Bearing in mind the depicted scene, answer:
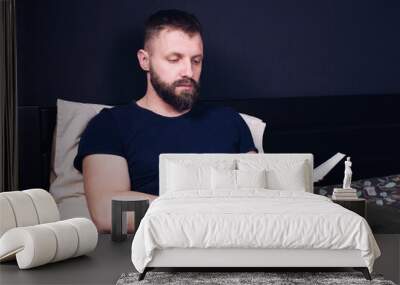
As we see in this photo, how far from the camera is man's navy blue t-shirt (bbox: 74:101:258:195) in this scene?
6809 millimetres

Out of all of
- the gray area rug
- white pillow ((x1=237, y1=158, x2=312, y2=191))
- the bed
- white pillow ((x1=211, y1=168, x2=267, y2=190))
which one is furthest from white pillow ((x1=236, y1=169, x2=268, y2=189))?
the gray area rug

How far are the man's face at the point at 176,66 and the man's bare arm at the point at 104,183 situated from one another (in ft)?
2.53

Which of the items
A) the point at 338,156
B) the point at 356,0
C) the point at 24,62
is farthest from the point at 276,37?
the point at 24,62

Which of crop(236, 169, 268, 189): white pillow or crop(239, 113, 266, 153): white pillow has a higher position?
crop(239, 113, 266, 153): white pillow

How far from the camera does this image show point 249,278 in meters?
4.83

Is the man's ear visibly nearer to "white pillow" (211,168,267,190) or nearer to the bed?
"white pillow" (211,168,267,190)

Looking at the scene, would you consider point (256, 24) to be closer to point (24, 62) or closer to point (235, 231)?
point (24, 62)

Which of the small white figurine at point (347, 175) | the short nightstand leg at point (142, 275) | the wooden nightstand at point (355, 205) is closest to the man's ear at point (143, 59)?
the small white figurine at point (347, 175)

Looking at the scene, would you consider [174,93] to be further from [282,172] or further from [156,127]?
[282,172]

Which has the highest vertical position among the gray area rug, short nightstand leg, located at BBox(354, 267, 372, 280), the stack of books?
the stack of books

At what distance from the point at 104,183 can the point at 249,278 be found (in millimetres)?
2374

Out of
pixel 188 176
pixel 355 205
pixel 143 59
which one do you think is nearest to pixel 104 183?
pixel 188 176

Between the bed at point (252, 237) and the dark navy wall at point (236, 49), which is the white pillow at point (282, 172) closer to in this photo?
the dark navy wall at point (236, 49)

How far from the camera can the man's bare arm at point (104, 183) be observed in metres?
6.79
